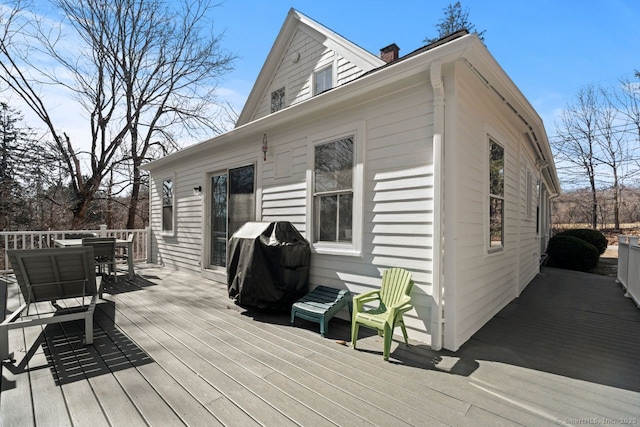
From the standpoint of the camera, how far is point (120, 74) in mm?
12555

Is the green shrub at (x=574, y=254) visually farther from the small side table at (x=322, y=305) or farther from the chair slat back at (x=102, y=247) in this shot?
the chair slat back at (x=102, y=247)

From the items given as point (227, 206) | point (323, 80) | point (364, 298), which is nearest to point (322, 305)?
point (364, 298)

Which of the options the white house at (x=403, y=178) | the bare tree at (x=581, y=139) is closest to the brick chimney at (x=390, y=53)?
the white house at (x=403, y=178)

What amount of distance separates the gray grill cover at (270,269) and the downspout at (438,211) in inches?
70.9

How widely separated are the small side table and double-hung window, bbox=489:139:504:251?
2122 mm

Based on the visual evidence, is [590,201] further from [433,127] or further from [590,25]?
[433,127]

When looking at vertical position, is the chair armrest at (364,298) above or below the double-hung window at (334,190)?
below

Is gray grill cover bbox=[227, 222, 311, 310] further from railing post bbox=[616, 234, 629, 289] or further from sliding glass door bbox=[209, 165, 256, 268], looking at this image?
railing post bbox=[616, 234, 629, 289]

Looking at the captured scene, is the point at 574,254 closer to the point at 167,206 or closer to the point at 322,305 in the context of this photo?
the point at 322,305

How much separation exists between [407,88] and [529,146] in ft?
14.9

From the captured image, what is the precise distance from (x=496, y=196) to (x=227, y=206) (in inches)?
184

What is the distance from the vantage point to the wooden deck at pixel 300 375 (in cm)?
197

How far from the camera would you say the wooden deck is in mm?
1975

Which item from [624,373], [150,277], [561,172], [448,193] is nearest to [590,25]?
[448,193]
